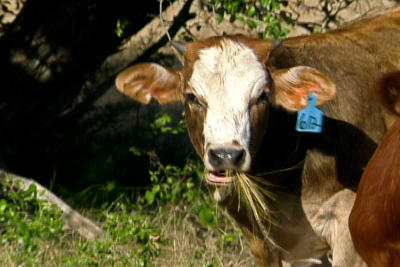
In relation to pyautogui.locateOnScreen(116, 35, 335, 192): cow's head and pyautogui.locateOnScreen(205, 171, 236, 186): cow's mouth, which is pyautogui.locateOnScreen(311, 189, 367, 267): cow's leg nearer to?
pyautogui.locateOnScreen(116, 35, 335, 192): cow's head

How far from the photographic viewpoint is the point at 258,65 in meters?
3.75

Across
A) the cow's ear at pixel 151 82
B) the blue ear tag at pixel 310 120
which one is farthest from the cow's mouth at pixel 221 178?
the cow's ear at pixel 151 82

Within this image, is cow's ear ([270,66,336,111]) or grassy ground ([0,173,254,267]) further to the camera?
grassy ground ([0,173,254,267])

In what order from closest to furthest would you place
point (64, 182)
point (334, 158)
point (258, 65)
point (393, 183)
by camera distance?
point (393, 183), point (258, 65), point (334, 158), point (64, 182)

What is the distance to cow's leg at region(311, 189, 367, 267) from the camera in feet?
13.3

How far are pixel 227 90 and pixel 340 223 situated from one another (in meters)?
1.17

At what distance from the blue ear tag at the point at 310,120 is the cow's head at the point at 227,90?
108 mm

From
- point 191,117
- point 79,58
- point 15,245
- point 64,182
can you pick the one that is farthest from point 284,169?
point 64,182

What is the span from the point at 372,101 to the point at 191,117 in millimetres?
1170

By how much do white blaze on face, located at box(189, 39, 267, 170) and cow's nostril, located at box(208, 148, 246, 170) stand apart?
0.03 metres

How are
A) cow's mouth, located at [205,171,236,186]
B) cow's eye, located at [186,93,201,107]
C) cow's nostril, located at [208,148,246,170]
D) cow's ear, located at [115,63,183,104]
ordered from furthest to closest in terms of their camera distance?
cow's ear, located at [115,63,183,104]
cow's eye, located at [186,93,201,107]
cow's mouth, located at [205,171,236,186]
cow's nostril, located at [208,148,246,170]

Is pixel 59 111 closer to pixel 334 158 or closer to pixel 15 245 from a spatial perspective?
pixel 15 245

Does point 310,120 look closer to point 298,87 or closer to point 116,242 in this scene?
point 298,87

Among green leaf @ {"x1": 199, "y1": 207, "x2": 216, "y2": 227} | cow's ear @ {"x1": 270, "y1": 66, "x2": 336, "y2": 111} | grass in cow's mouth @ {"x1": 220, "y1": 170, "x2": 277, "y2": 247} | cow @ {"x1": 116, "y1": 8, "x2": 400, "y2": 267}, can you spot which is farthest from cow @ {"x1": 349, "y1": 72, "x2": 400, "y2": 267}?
green leaf @ {"x1": 199, "y1": 207, "x2": 216, "y2": 227}
